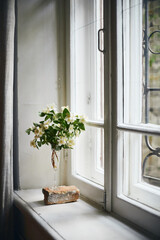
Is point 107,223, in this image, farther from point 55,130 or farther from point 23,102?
point 23,102

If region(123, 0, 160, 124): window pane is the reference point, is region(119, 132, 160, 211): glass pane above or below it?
below

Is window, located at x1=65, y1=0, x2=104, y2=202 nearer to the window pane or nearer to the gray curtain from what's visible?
the window pane

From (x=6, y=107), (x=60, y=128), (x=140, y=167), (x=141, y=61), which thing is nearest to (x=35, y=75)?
(x=6, y=107)

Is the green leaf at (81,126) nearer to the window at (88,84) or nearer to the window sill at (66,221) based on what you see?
the window at (88,84)

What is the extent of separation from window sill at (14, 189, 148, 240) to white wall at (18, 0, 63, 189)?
0.53 ft

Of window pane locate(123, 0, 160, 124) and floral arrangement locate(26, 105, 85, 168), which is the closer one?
window pane locate(123, 0, 160, 124)

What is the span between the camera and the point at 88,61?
1.97m

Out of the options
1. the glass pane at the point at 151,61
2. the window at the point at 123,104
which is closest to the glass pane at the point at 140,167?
the window at the point at 123,104

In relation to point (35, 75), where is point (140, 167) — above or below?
below

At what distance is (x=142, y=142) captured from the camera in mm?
1532

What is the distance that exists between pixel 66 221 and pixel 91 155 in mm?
472

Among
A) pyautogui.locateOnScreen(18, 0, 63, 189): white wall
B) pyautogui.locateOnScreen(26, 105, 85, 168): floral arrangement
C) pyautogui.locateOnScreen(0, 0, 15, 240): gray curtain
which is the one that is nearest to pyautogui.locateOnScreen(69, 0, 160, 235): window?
pyautogui.locateOnScreen(26, 105, 85, 168): floral arrangement

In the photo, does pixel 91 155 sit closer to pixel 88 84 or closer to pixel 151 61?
pixel 88 84

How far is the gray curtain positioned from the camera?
1.89 m
